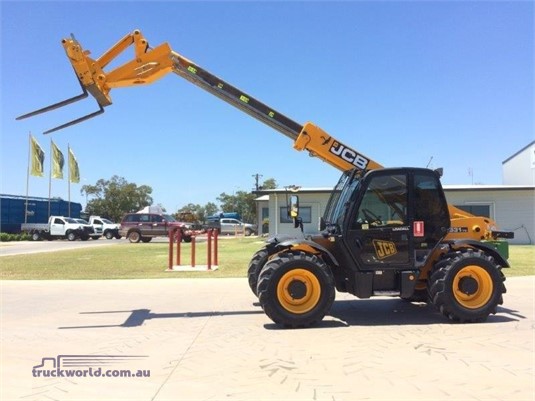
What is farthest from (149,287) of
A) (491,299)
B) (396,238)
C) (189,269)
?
(491,299)

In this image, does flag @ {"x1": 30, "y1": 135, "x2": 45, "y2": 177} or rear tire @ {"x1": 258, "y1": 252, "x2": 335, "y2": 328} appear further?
flag @ {"x1": 30, "y1": 135, "x2": 45, "y2": 177}

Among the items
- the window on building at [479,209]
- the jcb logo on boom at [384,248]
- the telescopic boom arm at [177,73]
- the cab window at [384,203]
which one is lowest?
the jcb logo on boom at [384,248]

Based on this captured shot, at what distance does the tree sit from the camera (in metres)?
80.4

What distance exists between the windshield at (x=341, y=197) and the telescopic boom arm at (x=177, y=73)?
23cm

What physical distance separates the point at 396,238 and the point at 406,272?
53cm

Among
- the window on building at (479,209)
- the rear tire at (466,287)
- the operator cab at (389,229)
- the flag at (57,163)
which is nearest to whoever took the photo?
the rear tire at (466,287)

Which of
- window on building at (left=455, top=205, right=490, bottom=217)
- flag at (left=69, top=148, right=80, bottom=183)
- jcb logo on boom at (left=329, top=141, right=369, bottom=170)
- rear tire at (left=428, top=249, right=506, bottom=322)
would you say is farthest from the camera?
flag at (left=69, top=148, right=80, bottom=183)

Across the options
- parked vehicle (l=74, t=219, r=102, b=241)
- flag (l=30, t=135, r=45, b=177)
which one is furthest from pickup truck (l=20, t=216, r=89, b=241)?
flag (l=30, t=135, r=45, b=177)

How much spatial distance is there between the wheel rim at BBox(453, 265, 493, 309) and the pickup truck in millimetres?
37571

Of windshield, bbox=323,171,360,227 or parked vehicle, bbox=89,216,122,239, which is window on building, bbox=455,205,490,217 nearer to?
windshield, bbox=323,171,360,227

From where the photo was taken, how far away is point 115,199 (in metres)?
80.7

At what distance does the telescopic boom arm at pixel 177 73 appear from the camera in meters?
7.98

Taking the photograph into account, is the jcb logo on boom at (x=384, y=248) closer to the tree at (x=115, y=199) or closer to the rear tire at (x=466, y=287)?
the rear tire at (x=466, y=287)

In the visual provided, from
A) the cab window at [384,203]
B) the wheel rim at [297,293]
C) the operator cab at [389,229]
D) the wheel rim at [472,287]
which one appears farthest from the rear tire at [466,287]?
the wheel rim at [297,293]
